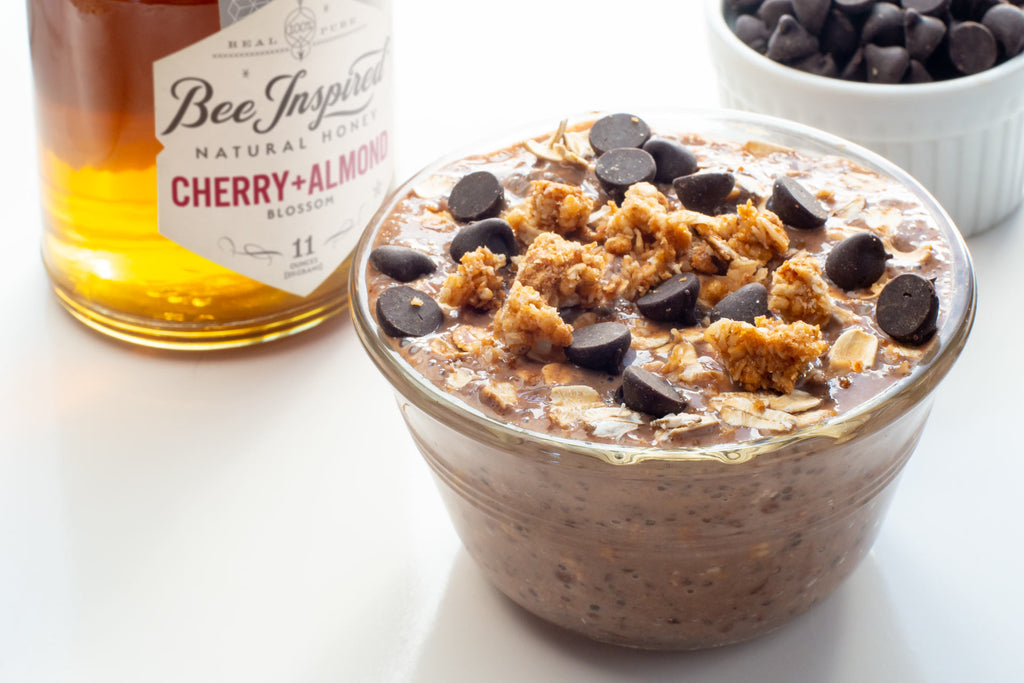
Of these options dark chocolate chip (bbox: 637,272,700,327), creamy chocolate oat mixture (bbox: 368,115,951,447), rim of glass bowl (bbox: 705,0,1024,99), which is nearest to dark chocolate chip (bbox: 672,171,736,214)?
creamy chocolate oat mixture (bbox: 368,115,951,447)

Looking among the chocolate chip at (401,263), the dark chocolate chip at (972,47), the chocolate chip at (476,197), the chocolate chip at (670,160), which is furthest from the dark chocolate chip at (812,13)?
the chocolate chip at (401,263)

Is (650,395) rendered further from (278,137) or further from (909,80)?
(909,80)

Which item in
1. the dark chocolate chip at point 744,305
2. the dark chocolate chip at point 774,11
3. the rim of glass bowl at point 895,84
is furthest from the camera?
the dark chocolate chip at point 774,11

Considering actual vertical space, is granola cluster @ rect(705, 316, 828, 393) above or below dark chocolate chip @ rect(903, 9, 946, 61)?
below

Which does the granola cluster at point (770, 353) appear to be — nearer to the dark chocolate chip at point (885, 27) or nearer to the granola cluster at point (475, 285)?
the granola cluster at point (475, 285)

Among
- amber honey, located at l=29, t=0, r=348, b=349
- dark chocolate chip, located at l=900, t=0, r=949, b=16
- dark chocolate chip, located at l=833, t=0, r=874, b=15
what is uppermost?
dark chocolate chip, located at l=900, t=0, r=949, b=16

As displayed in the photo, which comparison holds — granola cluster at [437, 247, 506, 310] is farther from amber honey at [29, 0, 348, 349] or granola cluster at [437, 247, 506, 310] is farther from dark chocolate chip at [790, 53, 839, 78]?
dark chocolate chip at [790, 53, 839, 78]
